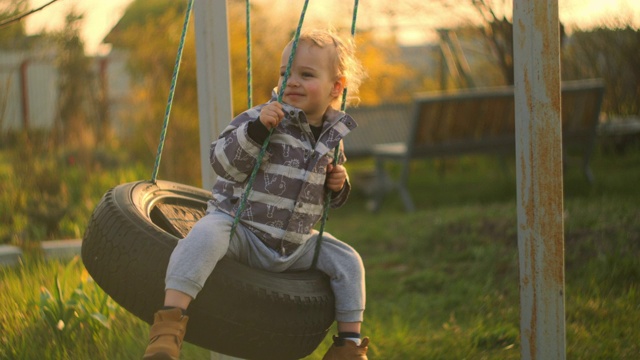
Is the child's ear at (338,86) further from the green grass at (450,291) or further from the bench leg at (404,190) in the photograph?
the bench leg at (404,190)

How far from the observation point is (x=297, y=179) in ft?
8.77

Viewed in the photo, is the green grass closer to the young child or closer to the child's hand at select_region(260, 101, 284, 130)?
the young child

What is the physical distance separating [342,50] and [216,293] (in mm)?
879

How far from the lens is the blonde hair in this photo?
2703mm

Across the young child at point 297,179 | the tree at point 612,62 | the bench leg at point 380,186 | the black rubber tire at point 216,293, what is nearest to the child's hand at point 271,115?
the young child at point 297,179

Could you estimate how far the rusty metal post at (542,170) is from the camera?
2627mm

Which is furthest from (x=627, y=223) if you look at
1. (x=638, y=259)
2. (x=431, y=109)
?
(x=431, y=109)

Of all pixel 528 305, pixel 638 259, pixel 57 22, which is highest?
pixel 57 22

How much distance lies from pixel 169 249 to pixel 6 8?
451 cm

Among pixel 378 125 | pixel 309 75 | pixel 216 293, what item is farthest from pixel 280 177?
pixel 378 125

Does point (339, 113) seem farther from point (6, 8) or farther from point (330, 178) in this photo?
point (6, 8)

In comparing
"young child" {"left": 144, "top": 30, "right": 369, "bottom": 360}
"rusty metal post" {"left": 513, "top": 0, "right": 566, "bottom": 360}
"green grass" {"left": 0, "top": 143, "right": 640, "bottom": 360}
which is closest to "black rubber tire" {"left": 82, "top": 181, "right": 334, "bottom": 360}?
"young child" {"left": 144, "top": 30, "right": 369, "bottom": 360}

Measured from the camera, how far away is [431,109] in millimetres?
7707

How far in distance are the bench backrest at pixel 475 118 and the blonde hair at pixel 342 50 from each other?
4.85 meters
